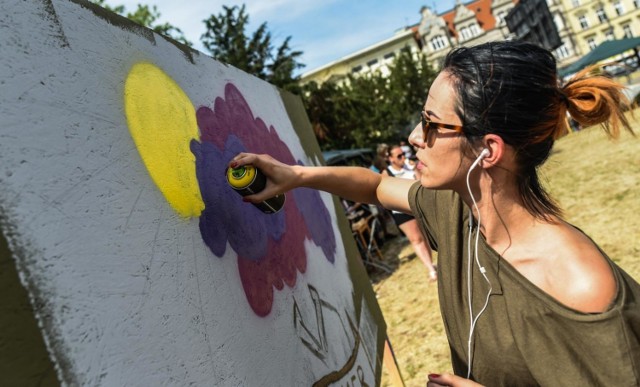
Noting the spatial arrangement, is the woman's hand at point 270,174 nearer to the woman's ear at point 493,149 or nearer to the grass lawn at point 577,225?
the woman's ear at point 493,149

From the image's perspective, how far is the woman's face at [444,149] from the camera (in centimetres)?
145

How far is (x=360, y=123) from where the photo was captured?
19.9 metres

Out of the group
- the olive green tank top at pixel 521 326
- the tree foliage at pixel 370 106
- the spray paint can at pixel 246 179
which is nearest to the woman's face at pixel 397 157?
the olive green tank top at pixel 521 326

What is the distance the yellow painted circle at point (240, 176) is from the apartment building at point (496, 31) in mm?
45336

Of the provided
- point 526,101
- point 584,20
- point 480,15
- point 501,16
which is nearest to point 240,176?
point 526,101

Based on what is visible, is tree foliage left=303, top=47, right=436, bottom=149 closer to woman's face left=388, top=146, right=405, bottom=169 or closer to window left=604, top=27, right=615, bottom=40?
woman's face left=388, top=146, right=405, bottom=169

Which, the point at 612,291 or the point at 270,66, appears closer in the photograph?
the point at 612,291

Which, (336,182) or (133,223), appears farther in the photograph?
(336,182)

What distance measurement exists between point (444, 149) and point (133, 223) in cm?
92

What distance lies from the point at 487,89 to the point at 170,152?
2.83ft

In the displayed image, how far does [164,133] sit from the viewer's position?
117cm

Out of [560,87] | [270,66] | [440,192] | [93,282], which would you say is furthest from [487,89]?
[270,66]

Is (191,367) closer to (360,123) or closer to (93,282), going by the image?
Result: (93,282)

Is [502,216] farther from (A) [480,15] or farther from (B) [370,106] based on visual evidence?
(A) [480,15]
